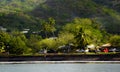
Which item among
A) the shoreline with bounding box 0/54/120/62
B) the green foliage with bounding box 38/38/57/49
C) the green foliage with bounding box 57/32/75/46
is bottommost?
the shoreline with bounding box 0/54/120/62

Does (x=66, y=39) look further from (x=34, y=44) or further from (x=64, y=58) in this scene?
(x=64, y=58)

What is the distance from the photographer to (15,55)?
128 m

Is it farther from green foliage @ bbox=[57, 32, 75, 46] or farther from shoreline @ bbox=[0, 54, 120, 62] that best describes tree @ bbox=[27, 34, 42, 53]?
shoreline @ bbox=[0, 54, 120, 62]

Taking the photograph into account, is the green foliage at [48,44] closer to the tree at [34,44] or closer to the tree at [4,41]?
the tree at [34,44]

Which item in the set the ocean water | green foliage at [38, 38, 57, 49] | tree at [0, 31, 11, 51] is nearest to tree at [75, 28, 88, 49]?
green foliage at [38, 38, 57, 49]

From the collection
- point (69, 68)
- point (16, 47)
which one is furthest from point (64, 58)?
point (69, 68)

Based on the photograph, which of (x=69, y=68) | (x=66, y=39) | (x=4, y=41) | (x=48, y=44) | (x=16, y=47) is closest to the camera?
(x=69, y=68)

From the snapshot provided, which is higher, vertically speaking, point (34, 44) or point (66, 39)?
point (66, 39)

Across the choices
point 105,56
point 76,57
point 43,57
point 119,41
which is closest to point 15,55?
point 43,57

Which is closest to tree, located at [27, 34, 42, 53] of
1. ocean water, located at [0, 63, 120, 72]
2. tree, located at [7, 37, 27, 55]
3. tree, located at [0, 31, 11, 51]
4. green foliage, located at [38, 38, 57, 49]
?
green foliage, located at [38, 38, 57, 49]

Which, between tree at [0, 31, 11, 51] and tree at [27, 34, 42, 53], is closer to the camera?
tree at [0, 31, 11, 51]

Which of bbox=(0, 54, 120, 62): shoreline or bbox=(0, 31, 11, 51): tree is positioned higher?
bbox=(0, 31, 11, 51): tree

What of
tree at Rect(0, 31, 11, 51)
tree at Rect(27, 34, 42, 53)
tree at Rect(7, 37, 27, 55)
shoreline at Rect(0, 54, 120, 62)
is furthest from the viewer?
tree at Rect(27, 34, 42, 53)

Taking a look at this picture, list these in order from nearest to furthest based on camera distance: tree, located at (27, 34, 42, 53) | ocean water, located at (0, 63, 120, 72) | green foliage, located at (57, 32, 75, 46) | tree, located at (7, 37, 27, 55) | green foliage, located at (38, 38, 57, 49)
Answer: ocean water, located at (0, 63, 120, 72), tree, located at (7, 37, 27, 55), green foliage, located at (38, 38, 57, 49), green foliage, located at (57, 32, 75, 46), tree, located at (27, 34, 42, 53)
